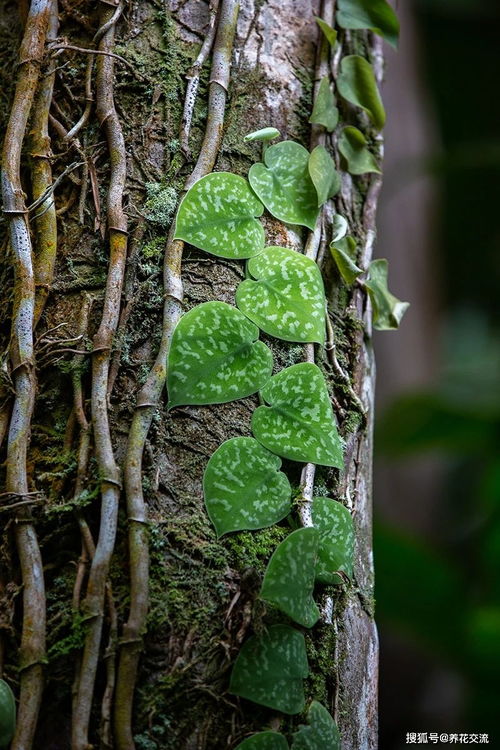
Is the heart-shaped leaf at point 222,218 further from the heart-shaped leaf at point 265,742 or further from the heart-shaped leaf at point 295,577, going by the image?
the heart-shaped leaf at point 265,742

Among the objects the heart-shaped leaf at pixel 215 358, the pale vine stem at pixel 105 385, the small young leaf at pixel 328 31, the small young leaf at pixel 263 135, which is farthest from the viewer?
the small young leaf at pixel 328 31

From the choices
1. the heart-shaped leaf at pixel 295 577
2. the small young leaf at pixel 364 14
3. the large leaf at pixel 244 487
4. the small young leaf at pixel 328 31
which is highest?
the small young leaf at pixel 364 14

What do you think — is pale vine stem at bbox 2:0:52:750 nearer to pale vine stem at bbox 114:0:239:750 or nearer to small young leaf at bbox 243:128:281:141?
pale vine stem at bbox 114:0:239:750

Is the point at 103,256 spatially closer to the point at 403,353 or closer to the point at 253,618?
the point at 253,618

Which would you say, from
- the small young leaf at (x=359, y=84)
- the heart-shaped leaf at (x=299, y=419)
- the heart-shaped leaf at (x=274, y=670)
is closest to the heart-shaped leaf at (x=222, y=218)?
the heart-shaped leaf at (x=299, y=419)

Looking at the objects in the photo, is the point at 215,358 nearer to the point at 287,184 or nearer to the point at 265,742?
the point at 287,184
